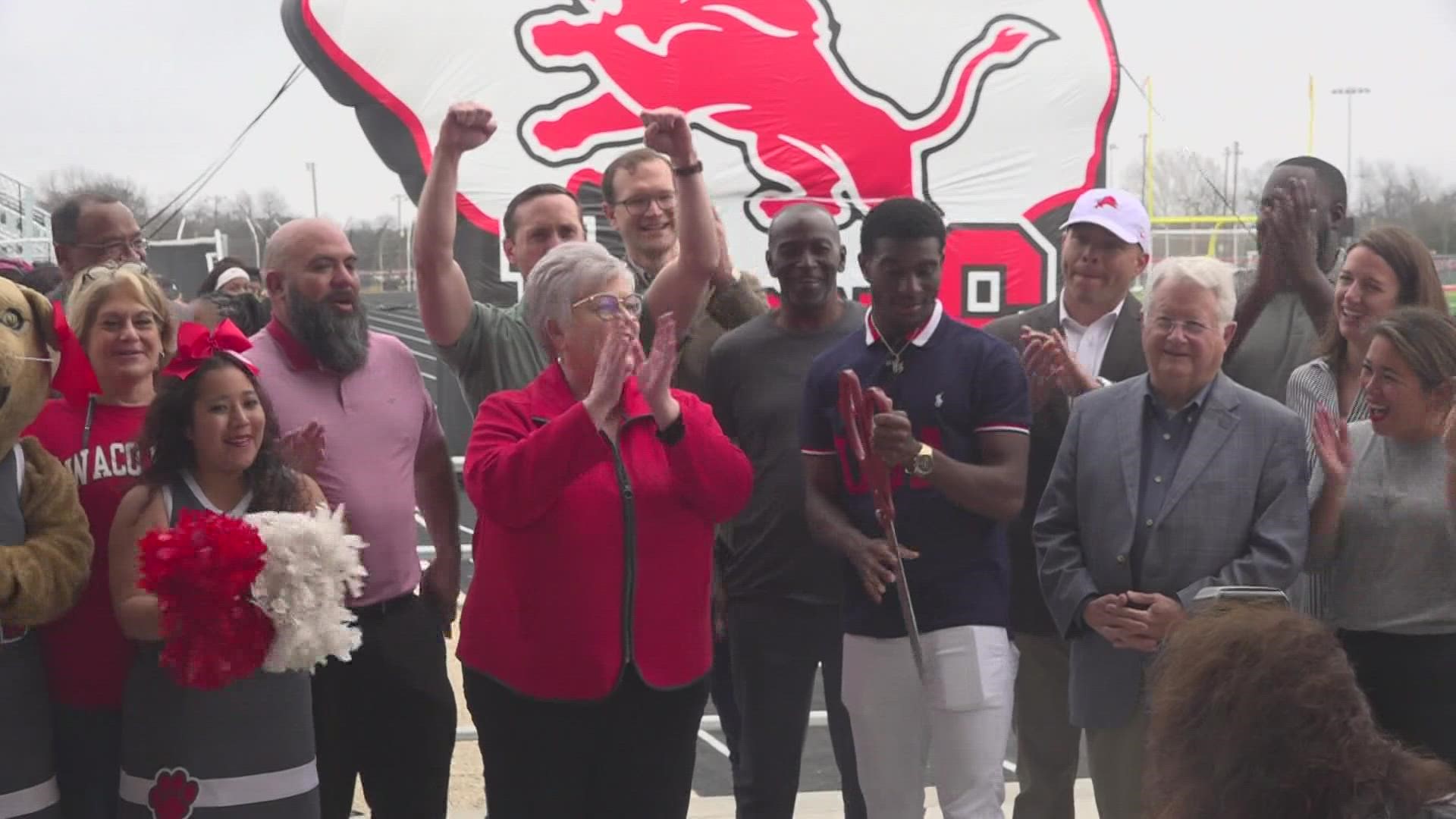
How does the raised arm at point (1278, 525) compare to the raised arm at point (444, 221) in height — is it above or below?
below

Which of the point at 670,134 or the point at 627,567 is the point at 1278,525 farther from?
the point at 670,134

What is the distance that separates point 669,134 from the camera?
3453mm

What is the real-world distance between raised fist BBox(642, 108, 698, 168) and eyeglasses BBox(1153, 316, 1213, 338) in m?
1.16

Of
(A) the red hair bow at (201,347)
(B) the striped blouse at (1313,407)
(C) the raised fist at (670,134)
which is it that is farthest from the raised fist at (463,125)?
(B) the striped blouse at (1313,407)

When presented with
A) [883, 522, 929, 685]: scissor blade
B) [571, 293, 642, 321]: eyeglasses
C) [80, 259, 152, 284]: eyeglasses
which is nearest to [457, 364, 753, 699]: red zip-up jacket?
[571, 293, 642, 321]: eyeglasses

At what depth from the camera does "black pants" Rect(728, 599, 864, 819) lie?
3752 mm

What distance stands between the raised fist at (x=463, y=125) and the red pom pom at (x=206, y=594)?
105 centimetres

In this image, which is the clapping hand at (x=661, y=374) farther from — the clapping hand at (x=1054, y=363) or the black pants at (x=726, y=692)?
the black pants at (x=726, y=692)

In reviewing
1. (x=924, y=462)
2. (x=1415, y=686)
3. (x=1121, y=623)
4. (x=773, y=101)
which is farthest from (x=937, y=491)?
(x=773, y=101)

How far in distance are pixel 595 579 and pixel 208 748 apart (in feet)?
2.80

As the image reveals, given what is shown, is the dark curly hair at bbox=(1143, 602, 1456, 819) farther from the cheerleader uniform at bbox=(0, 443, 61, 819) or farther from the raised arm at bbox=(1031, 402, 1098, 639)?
the cheerleader uniform at bbox=(0, 443, 61, 819)

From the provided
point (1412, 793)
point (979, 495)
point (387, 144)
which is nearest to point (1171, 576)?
point (979, 495)

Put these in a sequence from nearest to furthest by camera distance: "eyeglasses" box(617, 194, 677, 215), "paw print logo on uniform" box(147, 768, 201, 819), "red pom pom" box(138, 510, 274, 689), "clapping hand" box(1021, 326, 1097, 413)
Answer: "red pom pom" box(138, 510, 274, 689) → "paw print logo on uniform" box(147, 768, 201, 819) → "clapping hand" box(1021, 326, 1097, 413) → "eyeglasses" box(617, 194, 677, 215)

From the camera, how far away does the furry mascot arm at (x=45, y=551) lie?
2.91 m
